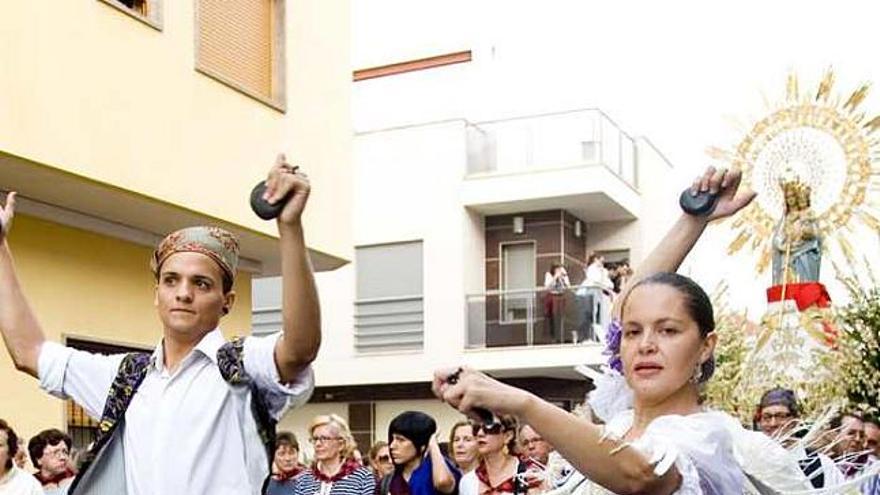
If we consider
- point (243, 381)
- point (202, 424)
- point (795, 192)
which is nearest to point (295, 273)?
point (243, 381)

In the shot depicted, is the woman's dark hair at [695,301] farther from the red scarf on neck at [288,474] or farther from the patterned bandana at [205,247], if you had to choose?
the red scarf on neck at [288,474]

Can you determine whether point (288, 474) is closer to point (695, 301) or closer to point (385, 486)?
point (385, 486)

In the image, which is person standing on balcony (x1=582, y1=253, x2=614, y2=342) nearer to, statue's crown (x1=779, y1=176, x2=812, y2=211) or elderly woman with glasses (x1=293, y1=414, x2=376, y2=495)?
statue's crown (x1=779, y1=176, x2=812, y2=211)

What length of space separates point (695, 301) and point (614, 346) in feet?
1.59

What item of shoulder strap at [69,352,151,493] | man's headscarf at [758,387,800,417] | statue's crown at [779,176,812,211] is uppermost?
statue's crown at [779,176,812,211]

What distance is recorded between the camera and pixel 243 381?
3.41 meters

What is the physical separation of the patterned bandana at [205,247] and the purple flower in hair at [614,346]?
0.99 meters

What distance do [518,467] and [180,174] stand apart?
467cm

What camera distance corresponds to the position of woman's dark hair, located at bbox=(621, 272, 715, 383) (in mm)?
3041

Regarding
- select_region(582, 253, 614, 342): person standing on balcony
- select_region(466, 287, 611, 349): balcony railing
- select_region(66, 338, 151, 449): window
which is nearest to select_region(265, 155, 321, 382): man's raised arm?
select_region(66, 338, 151, 449): window

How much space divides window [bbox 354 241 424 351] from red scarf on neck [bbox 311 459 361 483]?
16564 mm

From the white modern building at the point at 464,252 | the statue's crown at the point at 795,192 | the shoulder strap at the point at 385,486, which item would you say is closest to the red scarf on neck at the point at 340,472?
the shoulder strap at the point at 385,486

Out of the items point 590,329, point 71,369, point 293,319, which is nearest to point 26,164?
point 71,369

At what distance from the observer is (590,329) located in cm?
2364
